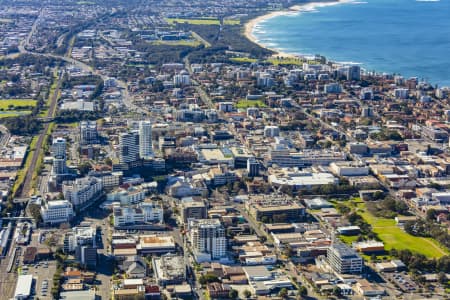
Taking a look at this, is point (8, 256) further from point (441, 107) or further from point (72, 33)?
point (72, 33)

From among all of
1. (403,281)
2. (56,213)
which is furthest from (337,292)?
(56,213)

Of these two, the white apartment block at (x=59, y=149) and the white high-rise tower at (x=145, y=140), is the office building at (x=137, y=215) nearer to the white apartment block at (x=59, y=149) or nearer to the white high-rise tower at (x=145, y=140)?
the white high-rise tower at (x=145, y=140)

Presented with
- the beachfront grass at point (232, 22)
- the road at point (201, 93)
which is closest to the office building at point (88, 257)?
the road at point (201, 93)

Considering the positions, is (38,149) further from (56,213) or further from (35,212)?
(56,213)

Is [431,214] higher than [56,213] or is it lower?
lower

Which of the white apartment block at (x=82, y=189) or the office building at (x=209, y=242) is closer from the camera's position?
the office building at (x=209, y=242)

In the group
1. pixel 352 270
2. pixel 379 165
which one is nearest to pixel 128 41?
pixel 379 165
